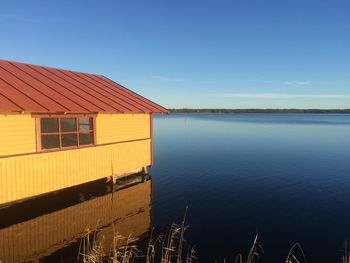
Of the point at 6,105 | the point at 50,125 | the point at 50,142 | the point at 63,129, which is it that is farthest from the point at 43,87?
the point at 63,129

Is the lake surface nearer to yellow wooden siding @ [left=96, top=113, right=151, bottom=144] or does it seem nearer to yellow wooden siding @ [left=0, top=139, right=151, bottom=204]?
yellow wooden siding @ [left=0, top=139, right=151, bottom=204]

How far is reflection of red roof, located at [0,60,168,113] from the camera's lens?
15055 millimetres

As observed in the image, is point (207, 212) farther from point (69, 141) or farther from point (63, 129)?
point (63, 129)

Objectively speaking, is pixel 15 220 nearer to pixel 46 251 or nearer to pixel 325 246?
pixel 46 251

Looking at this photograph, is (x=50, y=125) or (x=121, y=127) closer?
(x=121, y=127)

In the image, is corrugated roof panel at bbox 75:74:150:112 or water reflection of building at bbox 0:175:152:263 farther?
corrugated roof panel at bbox 75:74:150:112

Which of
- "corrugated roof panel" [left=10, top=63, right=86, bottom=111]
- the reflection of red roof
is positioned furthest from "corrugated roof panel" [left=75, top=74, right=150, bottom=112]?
"corrugated roof panel" [left=10, top=63, right=86, bottom=111]

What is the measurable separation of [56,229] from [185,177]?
12.9 meters

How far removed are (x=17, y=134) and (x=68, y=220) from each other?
15.0 feet

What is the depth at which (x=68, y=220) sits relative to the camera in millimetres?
15031

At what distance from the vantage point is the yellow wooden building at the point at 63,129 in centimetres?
1460

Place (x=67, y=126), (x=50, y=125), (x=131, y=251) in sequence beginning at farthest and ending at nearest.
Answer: (x=67, y=126) < (x=50, y=125) < (x=131, y=251)

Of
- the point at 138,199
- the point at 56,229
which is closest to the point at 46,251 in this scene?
the point at 56,229

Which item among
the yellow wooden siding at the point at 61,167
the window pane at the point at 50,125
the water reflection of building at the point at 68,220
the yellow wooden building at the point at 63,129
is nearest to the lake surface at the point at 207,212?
the water reflection of building at the point at 68,220
